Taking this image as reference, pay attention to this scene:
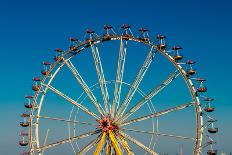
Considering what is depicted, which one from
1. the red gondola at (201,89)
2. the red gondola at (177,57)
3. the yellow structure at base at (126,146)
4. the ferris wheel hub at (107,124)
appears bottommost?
the yellow structure at base at (126,146)

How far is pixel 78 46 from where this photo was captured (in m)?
66.2

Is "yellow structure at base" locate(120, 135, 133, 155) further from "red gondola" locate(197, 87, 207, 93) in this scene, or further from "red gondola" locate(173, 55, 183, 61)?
"red gondola" locate(173, 55, 183, 61)

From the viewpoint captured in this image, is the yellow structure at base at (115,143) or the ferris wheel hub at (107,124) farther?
the ferris wheel hub at (107,124)

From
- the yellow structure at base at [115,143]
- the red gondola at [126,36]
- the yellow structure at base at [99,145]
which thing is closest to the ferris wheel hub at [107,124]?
the yellow structure at base at [115,143]

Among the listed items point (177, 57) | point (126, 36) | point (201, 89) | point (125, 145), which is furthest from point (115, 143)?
point (126, 36)

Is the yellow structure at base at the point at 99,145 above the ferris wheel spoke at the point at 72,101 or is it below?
below

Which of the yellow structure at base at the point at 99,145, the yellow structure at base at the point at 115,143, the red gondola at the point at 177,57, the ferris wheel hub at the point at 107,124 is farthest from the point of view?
the ferris wheel hub at the point at 107,124

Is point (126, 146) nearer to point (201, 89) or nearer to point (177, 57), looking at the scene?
point (201, 89)

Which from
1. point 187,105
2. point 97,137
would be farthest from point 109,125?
point 187,105

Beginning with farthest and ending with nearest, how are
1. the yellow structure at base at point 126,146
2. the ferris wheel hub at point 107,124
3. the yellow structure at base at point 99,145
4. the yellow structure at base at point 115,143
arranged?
1. the ferris wheel hub at point 107,124
2. the yellow structure at base at point 99,145
3. the yellow structure at base at point 115,143
4. the yellow structure at base at point 126,146

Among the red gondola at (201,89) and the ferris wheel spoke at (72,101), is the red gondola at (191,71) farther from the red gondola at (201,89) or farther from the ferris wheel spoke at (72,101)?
the ferris wheel spoke at (72,101)

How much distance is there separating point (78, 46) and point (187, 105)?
1567 centimetres

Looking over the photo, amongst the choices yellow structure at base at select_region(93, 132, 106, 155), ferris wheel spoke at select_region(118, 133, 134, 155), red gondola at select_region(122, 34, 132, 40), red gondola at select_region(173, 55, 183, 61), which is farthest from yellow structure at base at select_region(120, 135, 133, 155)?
red gondola at select_region(122, 34, 132, 40)

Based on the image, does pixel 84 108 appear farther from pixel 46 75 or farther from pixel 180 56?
pixel 180 56
